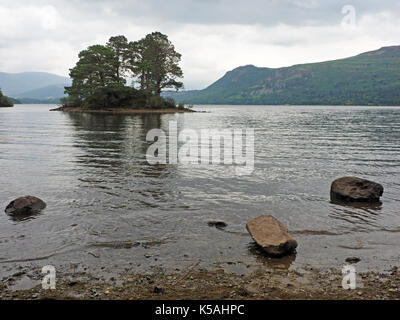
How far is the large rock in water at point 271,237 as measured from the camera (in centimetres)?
1007

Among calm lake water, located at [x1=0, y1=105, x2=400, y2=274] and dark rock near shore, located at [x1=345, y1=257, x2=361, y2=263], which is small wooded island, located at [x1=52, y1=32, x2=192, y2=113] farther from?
dark rock near shore, located at [x1=345, y1=257, x2=361, y2=263]

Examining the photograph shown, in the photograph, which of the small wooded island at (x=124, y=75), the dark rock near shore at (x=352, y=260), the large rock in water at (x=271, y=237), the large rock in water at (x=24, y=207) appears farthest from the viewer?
the small wooded island at (x=124, y=75)

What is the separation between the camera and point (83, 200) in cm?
1560

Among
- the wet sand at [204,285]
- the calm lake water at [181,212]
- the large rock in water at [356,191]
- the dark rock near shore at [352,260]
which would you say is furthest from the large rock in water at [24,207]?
the large rock in water at [356,191]

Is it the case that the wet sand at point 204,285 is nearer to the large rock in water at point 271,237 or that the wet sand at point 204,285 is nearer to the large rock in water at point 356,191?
the large rock in water at point 271,237

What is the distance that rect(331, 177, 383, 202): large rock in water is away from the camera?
1590 cm

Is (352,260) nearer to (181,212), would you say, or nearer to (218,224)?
(218,224)

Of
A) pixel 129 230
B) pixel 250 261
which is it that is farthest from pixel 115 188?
pixel 250 261

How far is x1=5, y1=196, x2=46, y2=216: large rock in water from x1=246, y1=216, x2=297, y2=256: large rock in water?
9.59 meters

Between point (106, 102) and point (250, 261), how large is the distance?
110 metres

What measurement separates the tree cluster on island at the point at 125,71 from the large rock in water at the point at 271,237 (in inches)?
4075

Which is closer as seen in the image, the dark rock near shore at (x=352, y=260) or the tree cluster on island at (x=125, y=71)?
the dark rock near shore at (x=352, y=260)

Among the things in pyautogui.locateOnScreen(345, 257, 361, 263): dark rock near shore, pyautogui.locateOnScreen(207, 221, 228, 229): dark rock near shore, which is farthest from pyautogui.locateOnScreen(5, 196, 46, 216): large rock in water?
pyautogui.locateOnScreen(345, 257, 361, 263): dark rock near shore

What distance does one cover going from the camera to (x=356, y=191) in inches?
634
